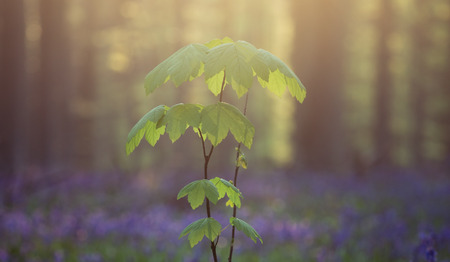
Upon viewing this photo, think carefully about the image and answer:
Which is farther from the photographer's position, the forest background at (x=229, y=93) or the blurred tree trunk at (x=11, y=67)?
the forest background at (x=229, y=93)

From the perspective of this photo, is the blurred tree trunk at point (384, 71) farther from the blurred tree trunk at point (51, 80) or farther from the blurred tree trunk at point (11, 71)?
the blurred tree trunk at point (11, 71)

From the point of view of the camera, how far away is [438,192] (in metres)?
9.55

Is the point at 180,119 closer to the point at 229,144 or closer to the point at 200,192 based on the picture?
the point at 200,192

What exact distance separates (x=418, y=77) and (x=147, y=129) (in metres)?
28.0

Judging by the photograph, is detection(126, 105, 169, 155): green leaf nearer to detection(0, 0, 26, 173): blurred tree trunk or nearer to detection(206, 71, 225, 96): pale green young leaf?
detection(206, 71, 225, 96): pale green young leaf

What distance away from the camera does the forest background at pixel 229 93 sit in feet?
44.2

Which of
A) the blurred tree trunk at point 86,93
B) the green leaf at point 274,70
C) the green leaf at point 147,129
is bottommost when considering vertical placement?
the blurred tree trunk at point 86,93

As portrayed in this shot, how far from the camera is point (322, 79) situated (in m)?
13.5

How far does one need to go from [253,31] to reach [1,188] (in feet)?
82.2

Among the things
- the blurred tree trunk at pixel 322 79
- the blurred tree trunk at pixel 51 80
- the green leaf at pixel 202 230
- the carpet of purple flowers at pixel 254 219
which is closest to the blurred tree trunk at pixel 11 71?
the carpet of purple flowers at pixel 254 219

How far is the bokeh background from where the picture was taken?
576cm

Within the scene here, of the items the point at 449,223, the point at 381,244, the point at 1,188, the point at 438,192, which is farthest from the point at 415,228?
the point at 1,188

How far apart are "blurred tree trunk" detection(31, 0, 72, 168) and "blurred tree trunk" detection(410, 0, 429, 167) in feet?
55.8

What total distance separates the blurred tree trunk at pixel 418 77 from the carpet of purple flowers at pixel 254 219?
51.8ft
